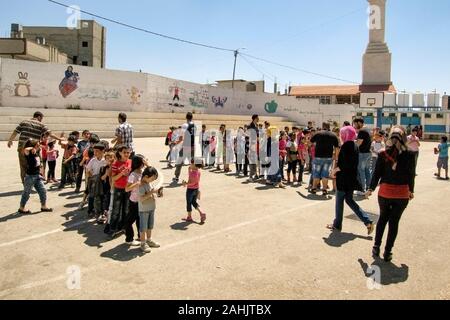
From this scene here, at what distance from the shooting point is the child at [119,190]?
20.0ft

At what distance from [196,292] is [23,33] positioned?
6484cm

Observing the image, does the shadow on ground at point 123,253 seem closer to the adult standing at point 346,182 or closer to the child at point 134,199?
the child at point 134,199

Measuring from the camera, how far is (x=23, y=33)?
57.1 m

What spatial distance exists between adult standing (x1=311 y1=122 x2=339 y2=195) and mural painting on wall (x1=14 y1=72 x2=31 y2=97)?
2107 cm

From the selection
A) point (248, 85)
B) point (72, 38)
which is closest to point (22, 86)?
point (248, 85)

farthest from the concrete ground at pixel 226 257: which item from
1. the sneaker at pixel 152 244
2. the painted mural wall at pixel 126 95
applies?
the painted mural wall at pixel 126 95

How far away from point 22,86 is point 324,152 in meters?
21.5

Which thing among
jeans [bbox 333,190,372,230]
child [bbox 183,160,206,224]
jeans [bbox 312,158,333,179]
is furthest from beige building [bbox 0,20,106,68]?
jeans [bbox 333,190,372,230]

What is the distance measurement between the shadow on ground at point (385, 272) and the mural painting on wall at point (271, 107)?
121ft

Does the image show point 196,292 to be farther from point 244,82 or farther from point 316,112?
point 244,82

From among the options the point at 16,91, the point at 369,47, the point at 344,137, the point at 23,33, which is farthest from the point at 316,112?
the point at 23,33

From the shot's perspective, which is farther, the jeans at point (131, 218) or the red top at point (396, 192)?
the jeans at point (131, 218)

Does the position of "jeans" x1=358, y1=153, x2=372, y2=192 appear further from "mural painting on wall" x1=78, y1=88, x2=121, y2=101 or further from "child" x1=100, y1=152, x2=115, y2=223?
"mural painting on wall" x1=78, y1=88, x2=121, y2=101

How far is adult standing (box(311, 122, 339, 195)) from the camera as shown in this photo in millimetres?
9211
